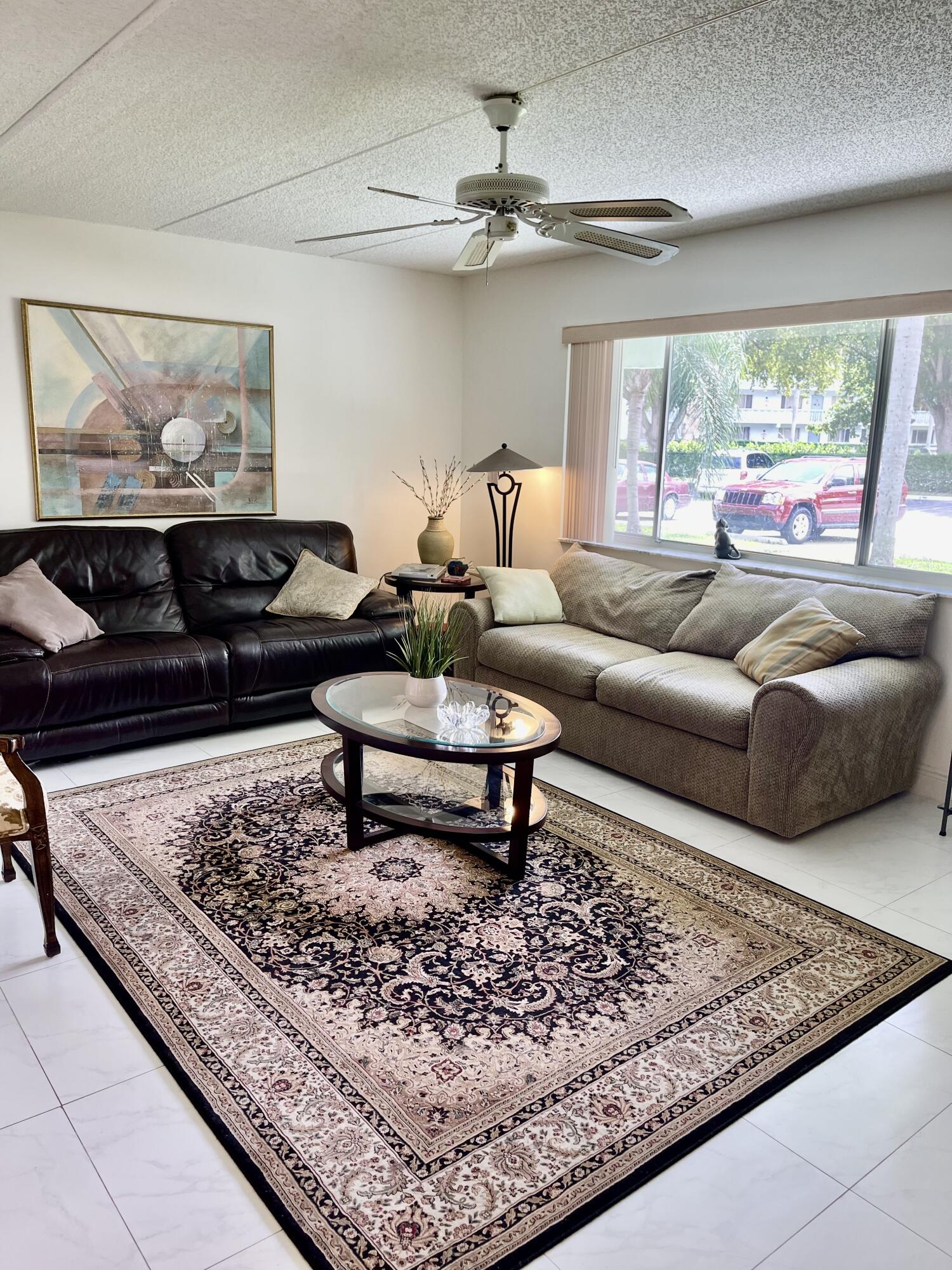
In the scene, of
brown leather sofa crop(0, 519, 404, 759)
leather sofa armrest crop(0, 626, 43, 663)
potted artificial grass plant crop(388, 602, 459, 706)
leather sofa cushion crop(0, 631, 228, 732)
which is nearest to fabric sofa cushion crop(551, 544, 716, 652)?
brown leather sofa crop(0, 519, 404, 759)

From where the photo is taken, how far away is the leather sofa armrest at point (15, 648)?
150 inches

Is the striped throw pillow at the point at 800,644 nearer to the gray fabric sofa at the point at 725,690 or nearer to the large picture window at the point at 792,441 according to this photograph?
the gray fabric sofa at the point at 725,690

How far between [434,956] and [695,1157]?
92cm

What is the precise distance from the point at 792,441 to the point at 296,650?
2.65 meters

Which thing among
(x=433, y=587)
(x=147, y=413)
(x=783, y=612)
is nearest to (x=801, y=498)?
(x=783, y=612)

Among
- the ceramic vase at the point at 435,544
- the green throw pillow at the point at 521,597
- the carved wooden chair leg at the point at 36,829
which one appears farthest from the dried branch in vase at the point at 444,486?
the carved wooden chair leg at the point at 36,829

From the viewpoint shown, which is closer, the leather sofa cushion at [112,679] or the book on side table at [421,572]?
the leather sofa cushion at [112,679]

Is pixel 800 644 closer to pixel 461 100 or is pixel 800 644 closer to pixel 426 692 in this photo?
pixel 426 692

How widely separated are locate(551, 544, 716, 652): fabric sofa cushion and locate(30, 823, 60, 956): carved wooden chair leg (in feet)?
9.54

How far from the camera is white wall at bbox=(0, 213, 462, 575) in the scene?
449cm

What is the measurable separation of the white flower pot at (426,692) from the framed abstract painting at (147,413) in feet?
7.89

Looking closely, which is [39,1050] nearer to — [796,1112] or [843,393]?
[796,1112]

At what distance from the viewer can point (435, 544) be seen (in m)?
5.61

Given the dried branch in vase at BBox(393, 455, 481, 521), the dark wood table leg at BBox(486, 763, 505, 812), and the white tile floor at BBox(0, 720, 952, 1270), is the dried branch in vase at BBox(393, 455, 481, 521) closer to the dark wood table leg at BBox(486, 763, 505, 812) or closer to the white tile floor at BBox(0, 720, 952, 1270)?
the dark wood table leg at BBox(486, 763, 505, 812)
